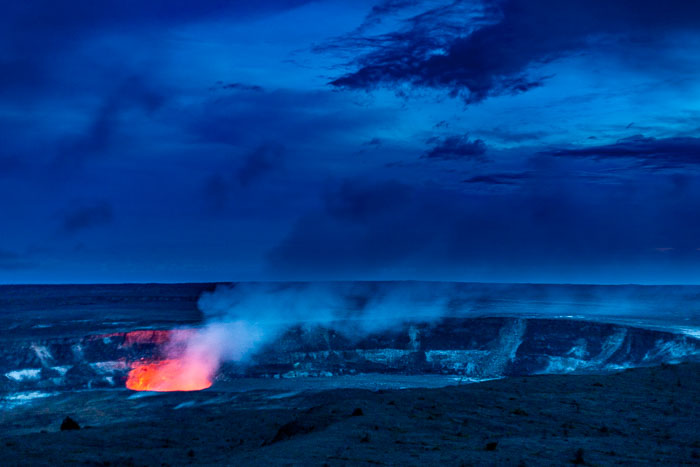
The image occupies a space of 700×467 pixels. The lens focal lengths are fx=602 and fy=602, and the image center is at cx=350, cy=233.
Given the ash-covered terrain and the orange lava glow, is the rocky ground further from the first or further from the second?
the orange lava glow

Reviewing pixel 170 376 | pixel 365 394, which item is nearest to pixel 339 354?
pixel 170 376

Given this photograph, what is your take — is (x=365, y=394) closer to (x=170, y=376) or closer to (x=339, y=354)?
(x=339, y=354)

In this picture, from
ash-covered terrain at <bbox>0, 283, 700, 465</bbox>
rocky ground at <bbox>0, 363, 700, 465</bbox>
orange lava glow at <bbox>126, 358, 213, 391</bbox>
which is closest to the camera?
rocky ground at <bbox>0, 363, 700, 465</bbox>

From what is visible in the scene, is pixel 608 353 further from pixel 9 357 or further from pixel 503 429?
pixel 9 357

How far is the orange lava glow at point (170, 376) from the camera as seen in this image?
50.4 m

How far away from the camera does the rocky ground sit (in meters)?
14.5

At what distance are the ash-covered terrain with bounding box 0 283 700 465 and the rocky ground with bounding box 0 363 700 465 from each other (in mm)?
97

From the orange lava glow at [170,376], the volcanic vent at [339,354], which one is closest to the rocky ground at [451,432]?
the volcanic vent at [339,354]

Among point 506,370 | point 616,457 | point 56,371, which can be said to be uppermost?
point 616,457

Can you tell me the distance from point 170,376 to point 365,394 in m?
29.8

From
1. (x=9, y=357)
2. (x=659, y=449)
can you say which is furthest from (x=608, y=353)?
(x=9, y=357)

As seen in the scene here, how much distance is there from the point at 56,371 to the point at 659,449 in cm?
4884

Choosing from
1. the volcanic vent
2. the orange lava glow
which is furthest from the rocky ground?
the orange lava glow

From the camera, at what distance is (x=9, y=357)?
52312mm
